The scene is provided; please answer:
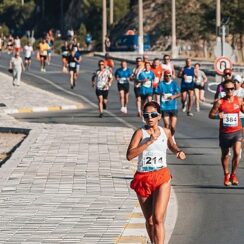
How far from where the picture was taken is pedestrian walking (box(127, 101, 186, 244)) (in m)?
11.5

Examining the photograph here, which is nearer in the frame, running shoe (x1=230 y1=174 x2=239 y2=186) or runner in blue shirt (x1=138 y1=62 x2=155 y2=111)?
running shoe (x1=230 y1=174 x2=239 y2=186)

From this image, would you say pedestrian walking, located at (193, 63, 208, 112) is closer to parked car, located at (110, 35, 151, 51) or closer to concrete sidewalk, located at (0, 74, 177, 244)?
concrete sidewalk, located at (0, 74, 177, 244)

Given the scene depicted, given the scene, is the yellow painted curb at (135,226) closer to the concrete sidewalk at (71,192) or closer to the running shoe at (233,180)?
the concrete sidewalk at (71,192)

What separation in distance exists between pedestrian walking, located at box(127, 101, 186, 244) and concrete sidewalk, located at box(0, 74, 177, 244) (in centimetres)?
79

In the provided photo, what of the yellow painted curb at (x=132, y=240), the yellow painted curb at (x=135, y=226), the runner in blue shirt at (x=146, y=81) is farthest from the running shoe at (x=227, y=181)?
the runner in blue shirt at (x=146, y=81)

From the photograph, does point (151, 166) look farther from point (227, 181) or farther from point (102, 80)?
point (102, 80)

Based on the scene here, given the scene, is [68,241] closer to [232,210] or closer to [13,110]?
[232,210]

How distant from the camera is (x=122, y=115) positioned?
34.5 meters

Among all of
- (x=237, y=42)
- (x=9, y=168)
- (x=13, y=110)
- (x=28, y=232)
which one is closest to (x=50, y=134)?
(x=9, y=168)

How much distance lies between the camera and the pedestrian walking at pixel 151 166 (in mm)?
11484

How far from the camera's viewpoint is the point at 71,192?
54.0ft

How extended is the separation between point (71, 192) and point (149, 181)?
5.04 m

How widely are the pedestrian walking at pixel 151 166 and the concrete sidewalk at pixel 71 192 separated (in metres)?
0.79

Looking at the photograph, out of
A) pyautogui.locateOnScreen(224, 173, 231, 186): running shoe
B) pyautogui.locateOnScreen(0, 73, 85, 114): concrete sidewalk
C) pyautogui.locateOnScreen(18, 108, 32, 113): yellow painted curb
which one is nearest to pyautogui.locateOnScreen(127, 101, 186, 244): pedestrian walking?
pyautogui.locateOnScreen(224, 173, 231, 186): running shoe
